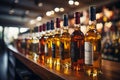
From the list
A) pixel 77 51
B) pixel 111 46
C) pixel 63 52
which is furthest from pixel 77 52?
pixel 111 46

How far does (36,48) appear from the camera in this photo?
1.60 metres

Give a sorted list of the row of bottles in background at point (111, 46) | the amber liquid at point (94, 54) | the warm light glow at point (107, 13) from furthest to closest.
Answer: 1. the warm light glow at point (107, 13)
2. the row of bottles in background at point (111, 46)
3. the amber liquid at point (94, 54)

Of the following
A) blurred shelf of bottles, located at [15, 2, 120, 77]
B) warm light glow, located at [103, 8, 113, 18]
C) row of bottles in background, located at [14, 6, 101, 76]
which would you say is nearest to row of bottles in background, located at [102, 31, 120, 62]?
warm light glow, located at [103, 8, 113, 18]

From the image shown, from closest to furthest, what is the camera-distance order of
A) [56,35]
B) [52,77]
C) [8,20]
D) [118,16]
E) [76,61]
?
[52,77]
[76,61]
[56,35]
[118,16]
[8,20]

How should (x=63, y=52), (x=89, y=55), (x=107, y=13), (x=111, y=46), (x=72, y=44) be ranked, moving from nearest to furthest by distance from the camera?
1. (x=89, y=55)
2. (x=72, y=44)
3. (x=63, y=52)
4. (x=111, y=46)
5. (x=107, y=13)

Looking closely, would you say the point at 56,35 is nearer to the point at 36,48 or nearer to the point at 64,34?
the point at 64,34

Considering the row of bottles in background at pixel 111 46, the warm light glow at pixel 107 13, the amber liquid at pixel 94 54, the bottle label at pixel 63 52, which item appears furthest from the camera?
the warm light glow at pixel 107 13

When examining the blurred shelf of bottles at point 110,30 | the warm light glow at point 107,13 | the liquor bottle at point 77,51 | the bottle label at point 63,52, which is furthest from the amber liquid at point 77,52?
the warm light glow at point 107,13

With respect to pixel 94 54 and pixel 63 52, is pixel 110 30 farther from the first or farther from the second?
pixel 94 54

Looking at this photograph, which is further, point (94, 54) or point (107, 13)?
point (107, 13)

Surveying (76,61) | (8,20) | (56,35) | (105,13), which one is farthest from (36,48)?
(8,20)

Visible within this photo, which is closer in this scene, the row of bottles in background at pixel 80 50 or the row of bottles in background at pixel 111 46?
the row of bottles in background at pixel 80 50

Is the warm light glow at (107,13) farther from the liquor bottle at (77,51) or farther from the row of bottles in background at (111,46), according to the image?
the liquor bottle at (77,51)

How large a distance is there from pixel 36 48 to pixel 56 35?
0.46 metres
